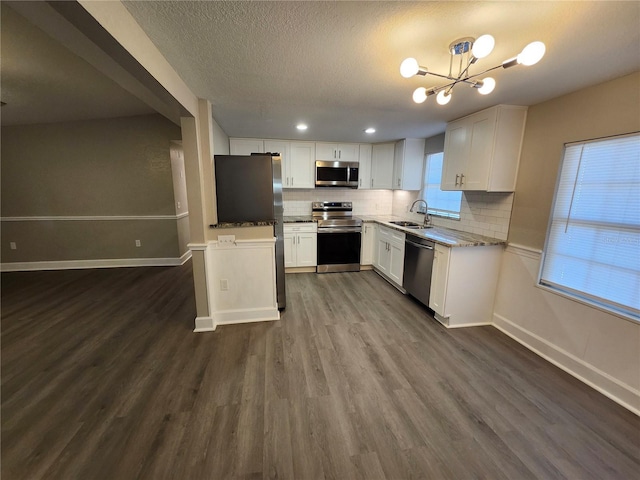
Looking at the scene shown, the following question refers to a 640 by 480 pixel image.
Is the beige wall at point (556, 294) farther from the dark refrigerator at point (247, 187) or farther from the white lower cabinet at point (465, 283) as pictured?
the dark refrigerator at point (247, 187)

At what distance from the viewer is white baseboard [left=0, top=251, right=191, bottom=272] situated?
4336 mm

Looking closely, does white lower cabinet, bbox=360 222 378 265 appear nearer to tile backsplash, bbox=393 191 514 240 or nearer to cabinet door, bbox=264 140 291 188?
tile backsplash, bbox=393 191 514 240

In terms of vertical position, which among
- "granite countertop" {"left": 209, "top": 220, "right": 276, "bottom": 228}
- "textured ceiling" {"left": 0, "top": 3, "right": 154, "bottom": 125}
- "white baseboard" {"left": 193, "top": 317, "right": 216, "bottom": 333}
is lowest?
"white baseboard" {"left": 193, "top": 317, "right": 216, "bottom": 333}

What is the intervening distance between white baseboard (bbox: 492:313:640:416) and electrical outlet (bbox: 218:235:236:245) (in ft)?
9.85

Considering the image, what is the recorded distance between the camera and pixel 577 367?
2.08 meters

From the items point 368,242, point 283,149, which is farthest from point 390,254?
point 283,149

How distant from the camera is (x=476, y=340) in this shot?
101 inches

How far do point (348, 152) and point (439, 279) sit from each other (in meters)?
2.76

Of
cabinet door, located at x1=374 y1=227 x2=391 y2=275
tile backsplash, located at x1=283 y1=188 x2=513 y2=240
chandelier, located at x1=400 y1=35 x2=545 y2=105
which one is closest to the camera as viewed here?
chandelier, located at x1=400 y1=35 x2=545 y2=105

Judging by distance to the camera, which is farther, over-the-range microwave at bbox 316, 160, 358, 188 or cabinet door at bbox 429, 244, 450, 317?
over-the-range microwave at bbox 316, 160, 358, 188

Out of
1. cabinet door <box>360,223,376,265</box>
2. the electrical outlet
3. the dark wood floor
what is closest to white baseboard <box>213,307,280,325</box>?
the dark wood floor

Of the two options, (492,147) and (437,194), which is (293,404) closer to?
(492,147)

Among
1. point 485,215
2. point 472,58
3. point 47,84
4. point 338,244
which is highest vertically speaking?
point 47,84

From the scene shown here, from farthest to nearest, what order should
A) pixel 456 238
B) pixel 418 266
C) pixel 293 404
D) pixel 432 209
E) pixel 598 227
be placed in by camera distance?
1. pixel 432 209
2. pixel 418 266
3. pixel 456 238
4. pixel 598 227
5. pixel 293 404
